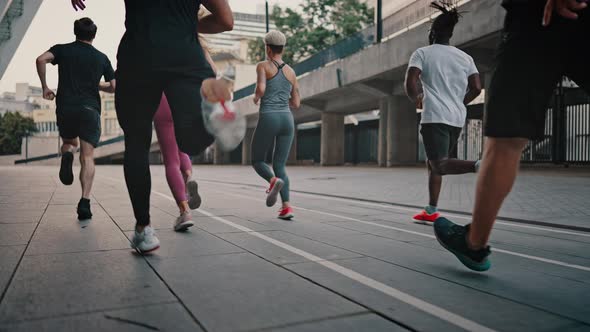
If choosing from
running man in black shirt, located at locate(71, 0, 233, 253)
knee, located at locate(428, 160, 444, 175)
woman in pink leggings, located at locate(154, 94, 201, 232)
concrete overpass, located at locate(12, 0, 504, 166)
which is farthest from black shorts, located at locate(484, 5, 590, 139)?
concrete overpass, located at locate(12, 0, 504, 166)

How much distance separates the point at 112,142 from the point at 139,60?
53.6 meters

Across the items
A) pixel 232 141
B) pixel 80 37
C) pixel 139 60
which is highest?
pixel 80 37

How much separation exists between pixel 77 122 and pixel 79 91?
33 centimetres

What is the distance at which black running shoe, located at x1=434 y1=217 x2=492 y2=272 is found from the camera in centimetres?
270

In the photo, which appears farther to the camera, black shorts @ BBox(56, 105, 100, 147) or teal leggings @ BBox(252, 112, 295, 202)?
teal leggings @ BBox(252, 112, 295, 202)

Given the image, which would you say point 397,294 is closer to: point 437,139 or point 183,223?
point 183,223

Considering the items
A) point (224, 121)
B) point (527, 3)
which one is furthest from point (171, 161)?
point (527, 3)

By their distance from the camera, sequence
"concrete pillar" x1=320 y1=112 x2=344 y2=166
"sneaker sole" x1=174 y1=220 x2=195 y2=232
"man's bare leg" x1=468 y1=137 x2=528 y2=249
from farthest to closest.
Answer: "concrete pillar" x1=320 y1=112 x2=344 y2=166
"sneaker sole" x1=174 y1=220 x2=195 y2=232
"man's bare leg" x1=468 y1=137 x2=528 y2=249

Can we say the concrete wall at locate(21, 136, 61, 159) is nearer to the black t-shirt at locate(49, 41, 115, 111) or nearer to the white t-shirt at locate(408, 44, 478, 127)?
the black t-shirt at locate(49, 41, 115, 111)

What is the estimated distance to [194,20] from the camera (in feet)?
10.3

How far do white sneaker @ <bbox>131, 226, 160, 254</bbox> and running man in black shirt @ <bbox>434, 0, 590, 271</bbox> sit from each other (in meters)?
2.15

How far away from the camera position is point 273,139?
5496mm

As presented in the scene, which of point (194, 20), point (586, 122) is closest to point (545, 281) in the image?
point (194, 20)

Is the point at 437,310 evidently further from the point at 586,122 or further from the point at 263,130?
the point at 586,122
